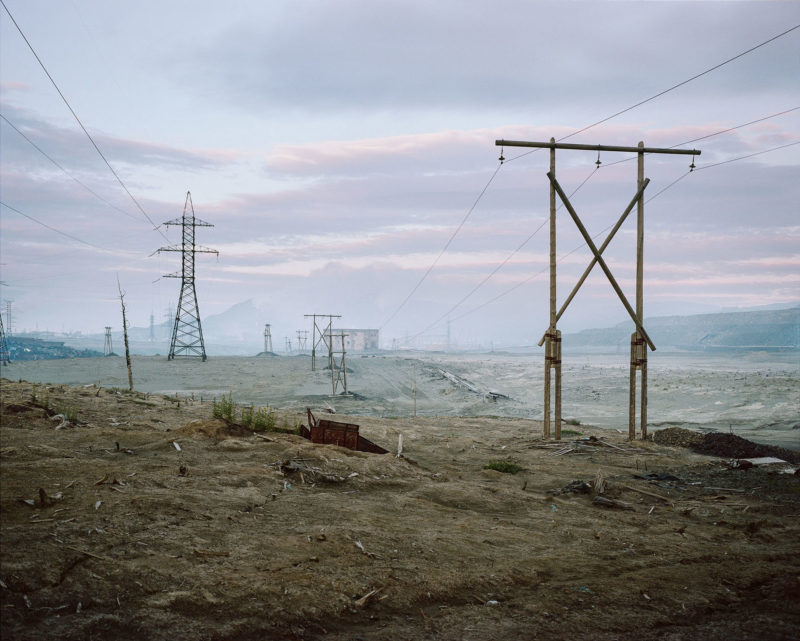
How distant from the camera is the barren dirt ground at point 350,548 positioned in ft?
18.2

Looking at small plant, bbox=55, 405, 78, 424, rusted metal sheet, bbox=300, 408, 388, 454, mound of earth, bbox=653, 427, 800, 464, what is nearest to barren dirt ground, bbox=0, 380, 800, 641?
small plant, bbox=55, 405, 78, 424

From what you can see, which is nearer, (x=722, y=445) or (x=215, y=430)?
(x=215, y=430)

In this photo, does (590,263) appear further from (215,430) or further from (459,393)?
(459,393)

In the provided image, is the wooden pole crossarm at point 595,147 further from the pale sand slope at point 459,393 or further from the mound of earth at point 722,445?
the pale sand slope at point 459,393

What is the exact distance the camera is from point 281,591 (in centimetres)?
596

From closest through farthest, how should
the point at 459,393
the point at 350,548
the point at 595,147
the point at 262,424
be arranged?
the point at 350,548 → the point at 262,424 → the point at 595,147 → the point at 459,393

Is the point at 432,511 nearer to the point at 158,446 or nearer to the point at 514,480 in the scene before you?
the point at 514,480

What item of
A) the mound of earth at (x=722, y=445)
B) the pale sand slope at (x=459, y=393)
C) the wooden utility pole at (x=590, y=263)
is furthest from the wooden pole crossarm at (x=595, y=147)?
the pale sand slope at (x=459, y=393)

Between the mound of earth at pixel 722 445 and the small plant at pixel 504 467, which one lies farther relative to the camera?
the mound of earth at pixel 722 445

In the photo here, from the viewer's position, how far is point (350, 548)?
24.0 feet

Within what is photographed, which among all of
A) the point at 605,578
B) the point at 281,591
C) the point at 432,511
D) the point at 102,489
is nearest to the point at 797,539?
the point at 605,578

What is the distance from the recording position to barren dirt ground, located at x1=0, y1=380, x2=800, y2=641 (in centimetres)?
554

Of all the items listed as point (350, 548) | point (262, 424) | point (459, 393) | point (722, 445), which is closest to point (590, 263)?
point (722, 445)

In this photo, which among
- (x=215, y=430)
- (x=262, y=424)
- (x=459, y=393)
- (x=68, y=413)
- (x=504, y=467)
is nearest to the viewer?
(x=215, y=430)
